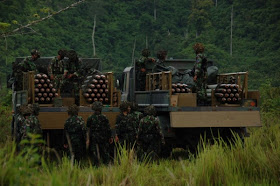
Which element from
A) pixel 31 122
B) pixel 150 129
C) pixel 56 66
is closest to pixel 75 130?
pixel 31 122

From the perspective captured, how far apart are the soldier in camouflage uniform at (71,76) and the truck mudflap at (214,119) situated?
123 inches

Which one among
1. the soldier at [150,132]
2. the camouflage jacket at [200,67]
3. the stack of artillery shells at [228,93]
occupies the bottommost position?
the soldier at [150,132]

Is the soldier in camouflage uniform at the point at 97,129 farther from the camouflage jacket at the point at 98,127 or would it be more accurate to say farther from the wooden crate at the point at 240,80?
the wooden crate at the point at 240,80

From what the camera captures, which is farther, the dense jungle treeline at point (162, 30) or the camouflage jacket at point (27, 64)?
the dense jungle treeline at point (162, 30)

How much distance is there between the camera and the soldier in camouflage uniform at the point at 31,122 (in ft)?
36.1

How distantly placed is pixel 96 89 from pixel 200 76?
2440 mm

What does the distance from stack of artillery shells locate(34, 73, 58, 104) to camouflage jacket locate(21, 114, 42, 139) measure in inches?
58.2

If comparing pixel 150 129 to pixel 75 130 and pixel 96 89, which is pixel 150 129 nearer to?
pixel 75 130

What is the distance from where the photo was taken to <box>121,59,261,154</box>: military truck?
471 inches

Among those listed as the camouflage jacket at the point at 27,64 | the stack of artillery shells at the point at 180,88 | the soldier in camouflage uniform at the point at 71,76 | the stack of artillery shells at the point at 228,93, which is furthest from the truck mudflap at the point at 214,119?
the camouflage jacket at the point at 27,64

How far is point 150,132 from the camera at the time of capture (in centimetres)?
1165

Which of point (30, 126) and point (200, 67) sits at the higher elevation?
point (200, 67)

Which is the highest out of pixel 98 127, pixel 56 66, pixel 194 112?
pixel 56 66

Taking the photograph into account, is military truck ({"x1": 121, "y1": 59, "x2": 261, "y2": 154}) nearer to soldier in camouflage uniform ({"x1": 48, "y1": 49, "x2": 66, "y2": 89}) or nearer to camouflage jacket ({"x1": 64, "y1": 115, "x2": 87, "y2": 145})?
camouflage jacket ({"x1": 64, "y1": 115, "x2": 87, "y2": 145})
